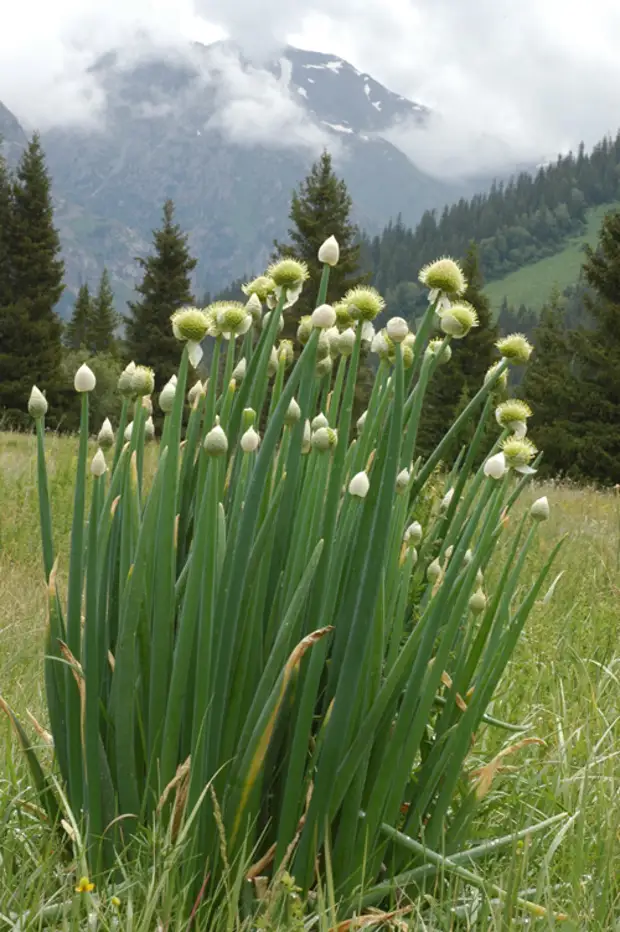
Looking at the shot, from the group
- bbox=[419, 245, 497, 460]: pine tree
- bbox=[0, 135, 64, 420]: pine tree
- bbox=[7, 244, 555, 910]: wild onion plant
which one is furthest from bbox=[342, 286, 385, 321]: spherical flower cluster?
bbox=[0, 135, 64, 420]: pine tree

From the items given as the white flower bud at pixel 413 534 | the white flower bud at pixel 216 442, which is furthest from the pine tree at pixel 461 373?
the white flower bud at pixel 216 442

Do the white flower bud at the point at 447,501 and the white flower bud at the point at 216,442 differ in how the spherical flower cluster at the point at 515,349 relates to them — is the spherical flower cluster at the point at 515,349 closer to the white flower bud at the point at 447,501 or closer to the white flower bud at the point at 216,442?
the white flower bud at the point at 447,501

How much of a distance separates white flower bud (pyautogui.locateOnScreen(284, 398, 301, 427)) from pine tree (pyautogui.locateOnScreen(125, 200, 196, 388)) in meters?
27.8

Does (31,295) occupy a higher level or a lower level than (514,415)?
higher

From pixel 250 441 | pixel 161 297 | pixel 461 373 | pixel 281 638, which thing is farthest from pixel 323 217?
pixel 281 638

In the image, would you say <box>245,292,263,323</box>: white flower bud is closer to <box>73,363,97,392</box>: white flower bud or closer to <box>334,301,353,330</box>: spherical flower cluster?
<box>334,301,353,330</box>: spherical flower cluster

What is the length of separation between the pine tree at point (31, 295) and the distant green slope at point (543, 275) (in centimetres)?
9996

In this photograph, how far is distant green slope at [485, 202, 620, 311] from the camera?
120188mm

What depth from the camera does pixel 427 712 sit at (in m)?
1.23

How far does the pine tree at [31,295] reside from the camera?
25.5m

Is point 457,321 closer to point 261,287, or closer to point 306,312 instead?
point 261,287

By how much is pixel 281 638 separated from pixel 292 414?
0.35m

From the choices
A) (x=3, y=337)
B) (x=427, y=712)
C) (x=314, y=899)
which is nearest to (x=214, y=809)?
(x=314, y=899)

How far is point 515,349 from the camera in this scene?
4.55 feet
